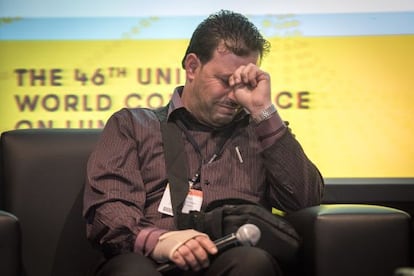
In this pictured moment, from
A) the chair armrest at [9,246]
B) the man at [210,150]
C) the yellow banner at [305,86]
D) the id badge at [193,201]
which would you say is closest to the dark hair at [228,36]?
the man at [210,150]

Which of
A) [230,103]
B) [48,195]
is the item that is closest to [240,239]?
[230,103]

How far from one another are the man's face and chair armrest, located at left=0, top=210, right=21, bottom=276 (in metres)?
0.68

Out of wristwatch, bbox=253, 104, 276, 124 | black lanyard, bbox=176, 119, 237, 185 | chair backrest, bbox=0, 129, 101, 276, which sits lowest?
chair backrest, bbox=0, 129, 101, 276

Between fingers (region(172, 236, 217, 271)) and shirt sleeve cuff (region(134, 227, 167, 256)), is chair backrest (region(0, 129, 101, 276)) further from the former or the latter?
fingers (region(172, 236, 217, 271))

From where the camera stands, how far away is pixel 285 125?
2.09 meters

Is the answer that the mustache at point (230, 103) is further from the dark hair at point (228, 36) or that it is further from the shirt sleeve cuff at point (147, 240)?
the shirt sleeve cuff at point (147, 240)

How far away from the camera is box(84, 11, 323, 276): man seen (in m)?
1.97

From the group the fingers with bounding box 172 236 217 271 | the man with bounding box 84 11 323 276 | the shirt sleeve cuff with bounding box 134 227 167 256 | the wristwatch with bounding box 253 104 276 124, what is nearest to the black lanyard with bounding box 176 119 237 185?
the man with bounding box 84 11 323 276

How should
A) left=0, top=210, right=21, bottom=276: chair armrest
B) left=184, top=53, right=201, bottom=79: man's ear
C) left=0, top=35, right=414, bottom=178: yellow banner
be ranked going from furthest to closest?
1. left=0, top=35, right=414, bottom=178: yellow banner
2. left=184, top=53, right=201, bottom=79: man's ear
3. left=0, top=210, right=21, bottom=276: chair armrest

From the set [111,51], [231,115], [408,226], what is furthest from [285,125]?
[111,51]

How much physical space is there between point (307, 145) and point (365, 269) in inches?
37.6

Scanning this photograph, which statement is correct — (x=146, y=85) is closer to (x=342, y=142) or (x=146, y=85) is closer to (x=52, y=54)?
(x=52, y=54)

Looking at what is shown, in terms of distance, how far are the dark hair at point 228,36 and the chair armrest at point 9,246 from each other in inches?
30.0

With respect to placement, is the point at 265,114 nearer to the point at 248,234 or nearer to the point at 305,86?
the point at 248,234
